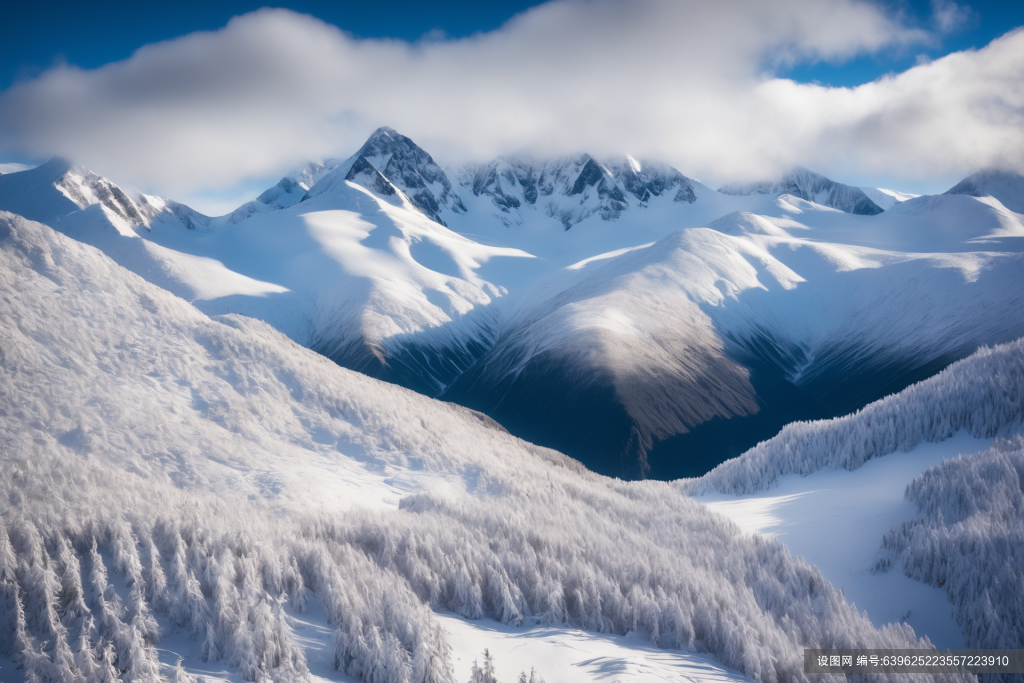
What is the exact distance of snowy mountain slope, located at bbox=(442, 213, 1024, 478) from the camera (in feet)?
188

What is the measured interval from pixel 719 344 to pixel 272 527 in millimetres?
74204

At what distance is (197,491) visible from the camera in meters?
10.4

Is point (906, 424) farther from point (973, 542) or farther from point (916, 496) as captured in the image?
point (973, 542)

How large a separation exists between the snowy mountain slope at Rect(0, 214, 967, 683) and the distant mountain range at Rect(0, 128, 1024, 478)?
3953 cm

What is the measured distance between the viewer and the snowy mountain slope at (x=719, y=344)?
57.2m

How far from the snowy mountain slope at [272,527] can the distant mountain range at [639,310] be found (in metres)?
39.5

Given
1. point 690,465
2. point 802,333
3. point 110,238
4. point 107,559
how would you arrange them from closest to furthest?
point 107,559, point 690,465, point 802,333, point 110,238

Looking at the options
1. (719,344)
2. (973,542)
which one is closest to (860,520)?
(973,542)

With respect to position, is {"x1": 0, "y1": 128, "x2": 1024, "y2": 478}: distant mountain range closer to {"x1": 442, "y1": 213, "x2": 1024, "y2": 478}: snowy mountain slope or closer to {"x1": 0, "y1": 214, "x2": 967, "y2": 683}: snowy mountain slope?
{"x1": 442, "y1": 213, "x2": 1024, "y2": 478}: snowy mountain slope

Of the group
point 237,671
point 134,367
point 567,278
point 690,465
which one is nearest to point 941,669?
point 237,671

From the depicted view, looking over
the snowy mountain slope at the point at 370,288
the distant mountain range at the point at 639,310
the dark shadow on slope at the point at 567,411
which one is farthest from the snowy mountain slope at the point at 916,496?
the snowy mountain slope at the point at 370,288

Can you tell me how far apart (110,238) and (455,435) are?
146m

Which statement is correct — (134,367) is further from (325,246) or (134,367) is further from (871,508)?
(325,246)

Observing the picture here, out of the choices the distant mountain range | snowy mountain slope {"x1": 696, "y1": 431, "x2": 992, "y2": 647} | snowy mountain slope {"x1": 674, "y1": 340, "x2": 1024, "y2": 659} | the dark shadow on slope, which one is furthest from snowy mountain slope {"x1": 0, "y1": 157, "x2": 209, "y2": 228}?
snowy mountain slope {"x1": 696, "y1": 431, "x2": 992, "y2": 647}
